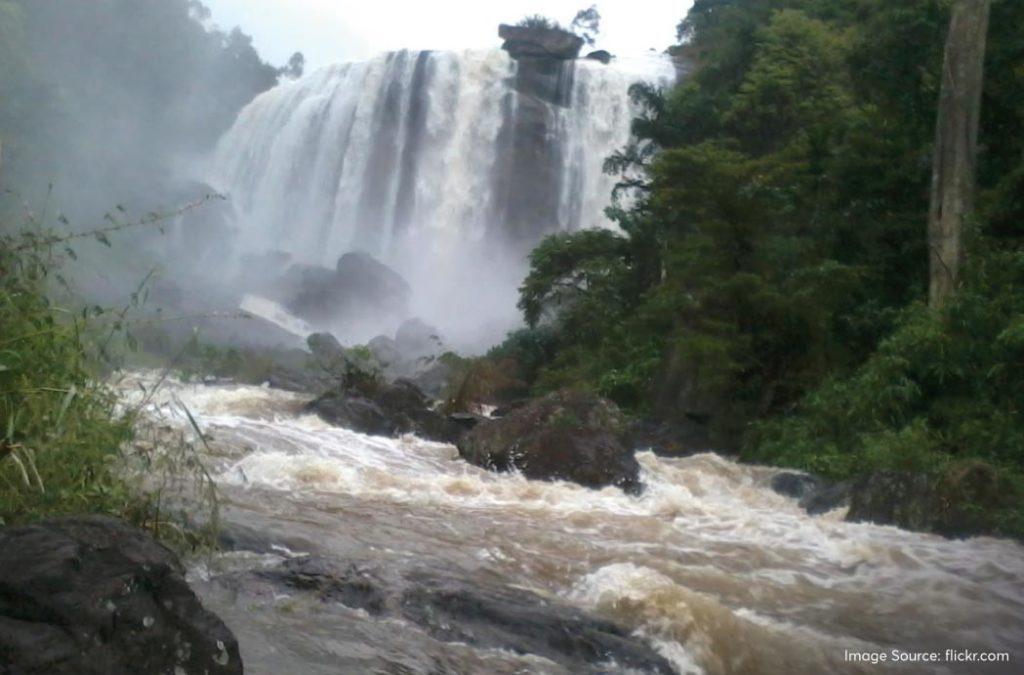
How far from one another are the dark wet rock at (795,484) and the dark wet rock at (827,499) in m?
0.21

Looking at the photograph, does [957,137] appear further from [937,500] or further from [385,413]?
[385,413]

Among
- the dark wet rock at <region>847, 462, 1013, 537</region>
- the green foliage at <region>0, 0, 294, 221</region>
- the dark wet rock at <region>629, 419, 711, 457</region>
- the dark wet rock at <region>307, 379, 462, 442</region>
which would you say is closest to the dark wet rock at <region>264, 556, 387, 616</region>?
the dark wet rock at <region>847, 462, 1013, 537</region>

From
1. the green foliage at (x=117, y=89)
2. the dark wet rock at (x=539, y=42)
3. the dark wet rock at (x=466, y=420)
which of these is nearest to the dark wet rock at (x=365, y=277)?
the green foliage at (x=117, y=89)

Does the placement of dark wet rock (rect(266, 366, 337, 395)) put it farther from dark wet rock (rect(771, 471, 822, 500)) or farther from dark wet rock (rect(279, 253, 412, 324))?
dark wet rock (rect(279, 253, 412, 324))

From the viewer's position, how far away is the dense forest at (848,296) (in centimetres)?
1211

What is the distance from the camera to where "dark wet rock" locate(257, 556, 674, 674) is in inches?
195

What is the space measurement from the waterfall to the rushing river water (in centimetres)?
2375

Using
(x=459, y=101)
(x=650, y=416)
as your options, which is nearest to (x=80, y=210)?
(x=459, y=101)

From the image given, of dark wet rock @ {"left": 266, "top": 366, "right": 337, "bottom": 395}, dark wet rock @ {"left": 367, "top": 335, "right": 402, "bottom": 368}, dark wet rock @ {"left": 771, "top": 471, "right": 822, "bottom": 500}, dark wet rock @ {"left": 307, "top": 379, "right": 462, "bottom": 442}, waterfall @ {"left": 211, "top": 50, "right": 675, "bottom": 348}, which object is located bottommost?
dark wet rock @ {"left": 771, "top": 471, "right": 822, "bottom": 500}

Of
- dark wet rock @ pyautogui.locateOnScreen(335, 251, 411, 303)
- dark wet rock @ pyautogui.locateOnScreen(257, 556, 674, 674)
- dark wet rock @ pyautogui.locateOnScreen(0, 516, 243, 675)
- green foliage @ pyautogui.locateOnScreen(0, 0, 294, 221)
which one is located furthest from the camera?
dark wet rock @ pyautogui.locateOnScreen(335, 251, 411, 303)

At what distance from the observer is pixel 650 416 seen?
16.3 meters

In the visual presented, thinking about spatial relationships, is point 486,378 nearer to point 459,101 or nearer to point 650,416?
point 650,416

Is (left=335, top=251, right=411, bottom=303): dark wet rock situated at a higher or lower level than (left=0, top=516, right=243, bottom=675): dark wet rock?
higher

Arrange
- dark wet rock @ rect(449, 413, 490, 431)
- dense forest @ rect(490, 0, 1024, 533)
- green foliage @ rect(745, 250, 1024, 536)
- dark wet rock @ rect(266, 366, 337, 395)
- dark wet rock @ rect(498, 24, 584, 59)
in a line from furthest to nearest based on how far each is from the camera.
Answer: dark wet rock @ rect(498, 24, 584, 59), dark wet rock @ rect(266, 366, 337, 395), dark wet rock @ rect(449, 413, 490, 431), dense forest @ rect(490, 0, 1024, 533), green foliage @ rect(745, 250, 1024, 536)
